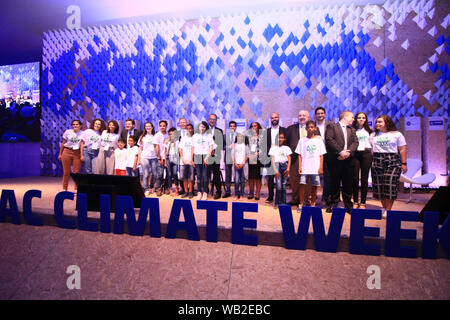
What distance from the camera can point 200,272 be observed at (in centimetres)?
202

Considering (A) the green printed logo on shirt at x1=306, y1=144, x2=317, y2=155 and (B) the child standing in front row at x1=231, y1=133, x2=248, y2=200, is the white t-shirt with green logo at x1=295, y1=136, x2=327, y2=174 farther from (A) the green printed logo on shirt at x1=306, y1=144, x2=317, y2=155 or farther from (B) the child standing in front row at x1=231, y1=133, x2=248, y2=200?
(B) the child standing in front row at x1=231, y1=133, x2=248, y2=200

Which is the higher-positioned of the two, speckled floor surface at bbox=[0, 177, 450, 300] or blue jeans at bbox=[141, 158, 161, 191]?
blue jeans at bbox=[141, 158, 161, 191]

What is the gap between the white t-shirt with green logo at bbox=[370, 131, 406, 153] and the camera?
283 cm

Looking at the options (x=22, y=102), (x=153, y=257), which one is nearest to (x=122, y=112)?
(x=22, y=102)

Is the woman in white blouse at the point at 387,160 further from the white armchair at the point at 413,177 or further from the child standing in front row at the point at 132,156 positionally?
the child standing in front row at the point at 132,156

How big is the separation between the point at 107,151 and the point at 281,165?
3.04 metres

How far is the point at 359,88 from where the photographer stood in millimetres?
5559

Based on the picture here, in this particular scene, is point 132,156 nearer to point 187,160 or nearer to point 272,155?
point 187,160

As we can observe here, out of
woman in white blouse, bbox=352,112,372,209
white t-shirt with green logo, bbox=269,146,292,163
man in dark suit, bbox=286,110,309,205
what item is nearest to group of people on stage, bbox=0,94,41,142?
white t-shirt with green logo, bbox=269,146,292,163

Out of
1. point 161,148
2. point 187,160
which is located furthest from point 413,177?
point 161,148

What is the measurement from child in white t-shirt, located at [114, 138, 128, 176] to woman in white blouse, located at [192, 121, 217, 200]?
1273mm

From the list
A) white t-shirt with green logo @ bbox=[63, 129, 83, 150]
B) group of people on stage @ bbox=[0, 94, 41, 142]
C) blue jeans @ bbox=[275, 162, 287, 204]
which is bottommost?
blue jeans @ bbox=[275, 162, 287, 204]

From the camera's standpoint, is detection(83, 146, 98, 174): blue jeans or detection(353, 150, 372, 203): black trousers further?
detection(83, 146, 98, 174): blue jeans

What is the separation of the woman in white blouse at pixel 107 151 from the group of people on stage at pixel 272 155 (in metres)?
0.02
